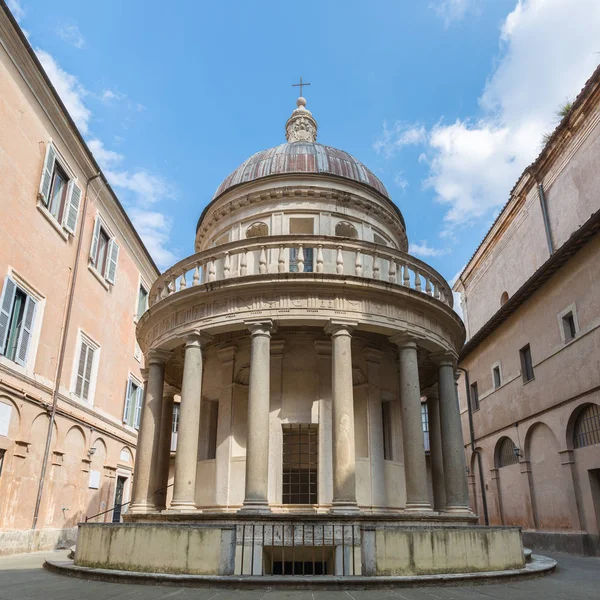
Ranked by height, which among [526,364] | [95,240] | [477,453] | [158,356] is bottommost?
[477,453]

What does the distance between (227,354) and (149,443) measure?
3422 mm

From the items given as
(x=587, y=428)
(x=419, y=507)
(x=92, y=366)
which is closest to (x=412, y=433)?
(x=419, y=507)

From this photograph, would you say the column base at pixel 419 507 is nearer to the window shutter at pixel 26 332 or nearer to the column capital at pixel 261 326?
the column capital at pixel 261 326

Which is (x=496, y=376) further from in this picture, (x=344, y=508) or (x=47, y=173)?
(x=47, y=173)

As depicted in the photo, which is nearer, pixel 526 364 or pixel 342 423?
pixel 342 423

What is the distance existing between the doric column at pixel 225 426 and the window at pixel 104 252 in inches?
421

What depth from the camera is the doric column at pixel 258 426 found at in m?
12.4

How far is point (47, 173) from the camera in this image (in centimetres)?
2003

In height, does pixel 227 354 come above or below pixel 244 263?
below

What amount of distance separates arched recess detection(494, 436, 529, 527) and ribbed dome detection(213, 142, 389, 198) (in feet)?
43.7

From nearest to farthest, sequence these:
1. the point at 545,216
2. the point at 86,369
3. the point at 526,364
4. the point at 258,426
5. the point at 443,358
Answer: the point at 258,426 → the point at 443,358 → the point at 86,369 → the point at 526,364 → the point at 545,216

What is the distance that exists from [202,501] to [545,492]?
13759 mm

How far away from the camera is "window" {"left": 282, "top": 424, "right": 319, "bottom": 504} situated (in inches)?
610

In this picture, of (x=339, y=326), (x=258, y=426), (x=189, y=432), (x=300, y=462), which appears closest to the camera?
(x=258, y=426)
